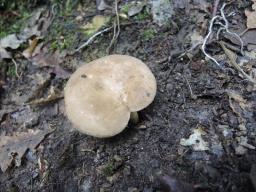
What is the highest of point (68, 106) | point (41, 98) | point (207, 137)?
point (68, 106)

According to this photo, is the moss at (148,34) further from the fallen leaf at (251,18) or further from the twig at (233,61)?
the fallen leaf at (251,18)

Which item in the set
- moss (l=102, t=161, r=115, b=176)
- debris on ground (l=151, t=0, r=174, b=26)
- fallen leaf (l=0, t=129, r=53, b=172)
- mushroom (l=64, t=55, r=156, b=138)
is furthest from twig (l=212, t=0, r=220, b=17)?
fallen leaf (l=0, t=129, r=53, b=172)

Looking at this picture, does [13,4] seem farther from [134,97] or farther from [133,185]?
[133,185]

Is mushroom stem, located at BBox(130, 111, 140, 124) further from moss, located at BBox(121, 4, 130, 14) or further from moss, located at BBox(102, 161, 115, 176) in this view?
moss, located at BBox(121, 4, 130, 14)

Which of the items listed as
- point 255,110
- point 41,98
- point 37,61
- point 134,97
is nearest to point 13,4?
point 37,61

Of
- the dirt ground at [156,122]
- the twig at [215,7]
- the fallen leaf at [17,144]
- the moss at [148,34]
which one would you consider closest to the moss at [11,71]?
the dirt ground at [156,122]

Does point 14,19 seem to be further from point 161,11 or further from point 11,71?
point 161,11

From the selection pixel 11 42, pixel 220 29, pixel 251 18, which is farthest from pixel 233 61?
pixel 11 42
